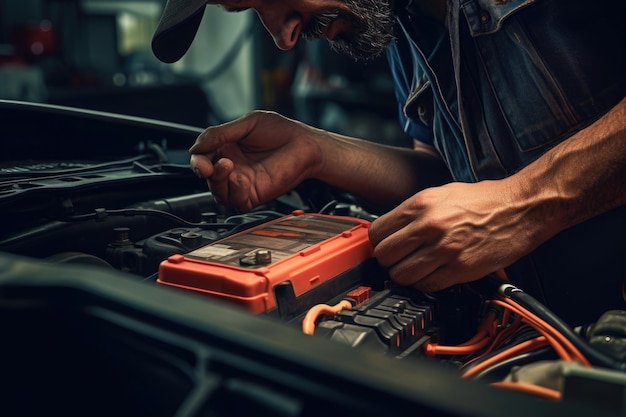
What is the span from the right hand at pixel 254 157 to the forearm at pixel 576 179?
391 mm

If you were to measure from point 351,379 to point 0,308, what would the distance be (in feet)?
0.93

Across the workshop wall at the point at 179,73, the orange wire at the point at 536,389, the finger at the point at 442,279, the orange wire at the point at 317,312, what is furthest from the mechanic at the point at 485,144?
the workshop wall at the point at 179,73

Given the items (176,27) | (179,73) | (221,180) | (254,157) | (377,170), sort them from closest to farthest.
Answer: (176,27) → (221,180) → (254,157) → (377,170) → (179,73)

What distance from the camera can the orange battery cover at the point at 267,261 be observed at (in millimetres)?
751

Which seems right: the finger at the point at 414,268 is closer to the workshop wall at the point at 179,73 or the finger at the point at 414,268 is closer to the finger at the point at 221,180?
the finger at the point at 221,180

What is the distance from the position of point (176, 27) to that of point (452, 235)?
475mm

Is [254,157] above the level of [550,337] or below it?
above

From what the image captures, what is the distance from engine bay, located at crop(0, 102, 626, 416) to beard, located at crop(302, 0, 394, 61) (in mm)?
271

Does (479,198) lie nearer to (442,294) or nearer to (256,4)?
(442,294)

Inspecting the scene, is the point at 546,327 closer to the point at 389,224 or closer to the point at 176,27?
the point at 389,224

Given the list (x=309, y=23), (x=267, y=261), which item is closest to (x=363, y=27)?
(x=309, y=23)

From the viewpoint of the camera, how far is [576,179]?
0.92 meters

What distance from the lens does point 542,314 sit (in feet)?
2.51

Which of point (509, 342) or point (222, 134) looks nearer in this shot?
point (509, 342)
